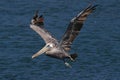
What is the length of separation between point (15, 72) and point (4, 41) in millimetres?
5011

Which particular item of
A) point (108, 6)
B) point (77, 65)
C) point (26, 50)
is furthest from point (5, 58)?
point (108, 6)

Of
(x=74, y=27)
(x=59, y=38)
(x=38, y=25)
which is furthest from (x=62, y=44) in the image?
(x=59, y=38)

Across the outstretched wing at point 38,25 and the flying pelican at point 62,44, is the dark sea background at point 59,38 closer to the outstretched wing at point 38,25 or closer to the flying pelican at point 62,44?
the outstretched wing at point 38,25

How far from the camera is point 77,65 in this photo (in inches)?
1337

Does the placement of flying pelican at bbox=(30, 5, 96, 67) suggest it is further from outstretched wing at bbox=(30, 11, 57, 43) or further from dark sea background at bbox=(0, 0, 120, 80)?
dark sea background at bbox=(0, 0, 120, 80)

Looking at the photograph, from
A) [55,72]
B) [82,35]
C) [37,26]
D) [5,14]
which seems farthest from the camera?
[5,14]

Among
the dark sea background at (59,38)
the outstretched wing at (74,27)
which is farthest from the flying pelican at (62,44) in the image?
the dark sea background at (59,38)

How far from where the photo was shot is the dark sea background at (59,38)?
108 ft

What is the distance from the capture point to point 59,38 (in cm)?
3784

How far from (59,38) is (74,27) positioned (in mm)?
16137

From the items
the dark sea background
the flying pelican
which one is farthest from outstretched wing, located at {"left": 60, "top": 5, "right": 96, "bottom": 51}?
the dark sea background

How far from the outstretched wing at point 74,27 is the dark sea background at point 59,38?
9.81 metres

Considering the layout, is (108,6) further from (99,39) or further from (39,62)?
(39,62)

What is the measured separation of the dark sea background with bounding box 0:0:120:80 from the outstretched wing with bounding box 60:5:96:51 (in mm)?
9812
